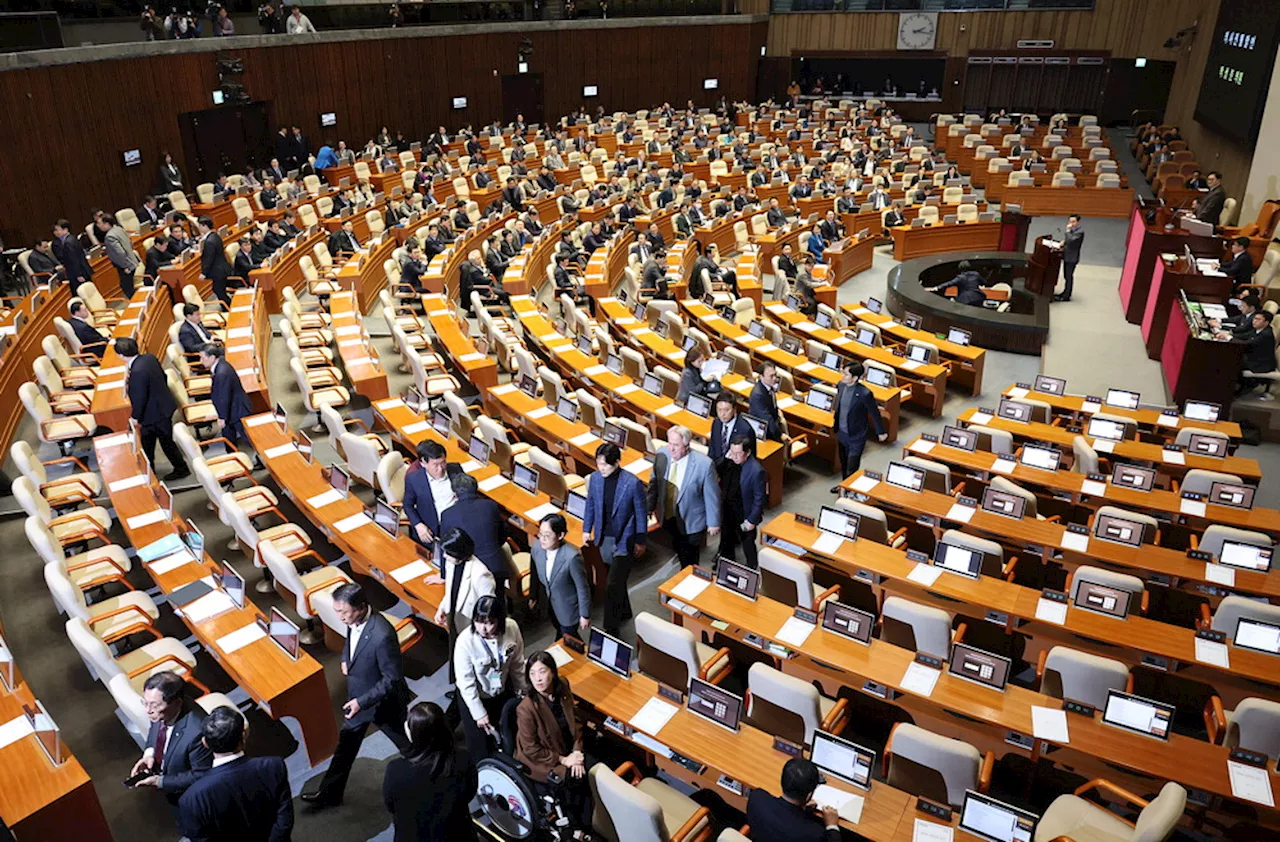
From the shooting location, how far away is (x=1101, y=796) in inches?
196

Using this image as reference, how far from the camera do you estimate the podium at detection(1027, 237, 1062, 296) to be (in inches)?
603

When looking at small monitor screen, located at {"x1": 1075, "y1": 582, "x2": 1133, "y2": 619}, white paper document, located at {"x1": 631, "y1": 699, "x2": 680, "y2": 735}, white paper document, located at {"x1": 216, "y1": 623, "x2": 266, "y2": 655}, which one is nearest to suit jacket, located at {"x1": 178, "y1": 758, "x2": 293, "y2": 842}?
white paper document, located at {"x1": 216, "y1": 623, "x2": 266, "y2": 655}

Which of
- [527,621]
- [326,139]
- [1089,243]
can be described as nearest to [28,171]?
[326,139]

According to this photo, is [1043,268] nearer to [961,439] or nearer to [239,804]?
[961,439]

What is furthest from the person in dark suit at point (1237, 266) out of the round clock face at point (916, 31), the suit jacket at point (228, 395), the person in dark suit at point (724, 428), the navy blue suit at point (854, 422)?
the round clock face at point (916, 31)

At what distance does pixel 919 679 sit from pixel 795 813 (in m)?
1.76

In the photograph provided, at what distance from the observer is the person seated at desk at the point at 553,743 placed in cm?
471

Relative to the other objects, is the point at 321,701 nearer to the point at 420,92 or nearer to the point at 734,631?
the point at 734,631

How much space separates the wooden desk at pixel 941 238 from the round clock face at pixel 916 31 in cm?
1702

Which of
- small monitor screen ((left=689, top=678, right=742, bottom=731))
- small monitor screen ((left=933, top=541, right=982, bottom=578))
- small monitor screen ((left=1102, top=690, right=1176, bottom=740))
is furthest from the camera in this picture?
small monitor screen ((left=933, top=541, right=982, bottom=578))

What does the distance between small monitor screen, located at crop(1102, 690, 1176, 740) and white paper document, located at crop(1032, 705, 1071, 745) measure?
0.23m

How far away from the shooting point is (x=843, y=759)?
15.3 ft

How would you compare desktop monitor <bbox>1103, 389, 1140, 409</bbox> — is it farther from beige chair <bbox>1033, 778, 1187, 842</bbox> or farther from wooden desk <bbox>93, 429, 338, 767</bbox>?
wooden desk <bbox>93, 429, 338, 767</bbox>

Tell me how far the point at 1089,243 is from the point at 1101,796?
58.0 feet
